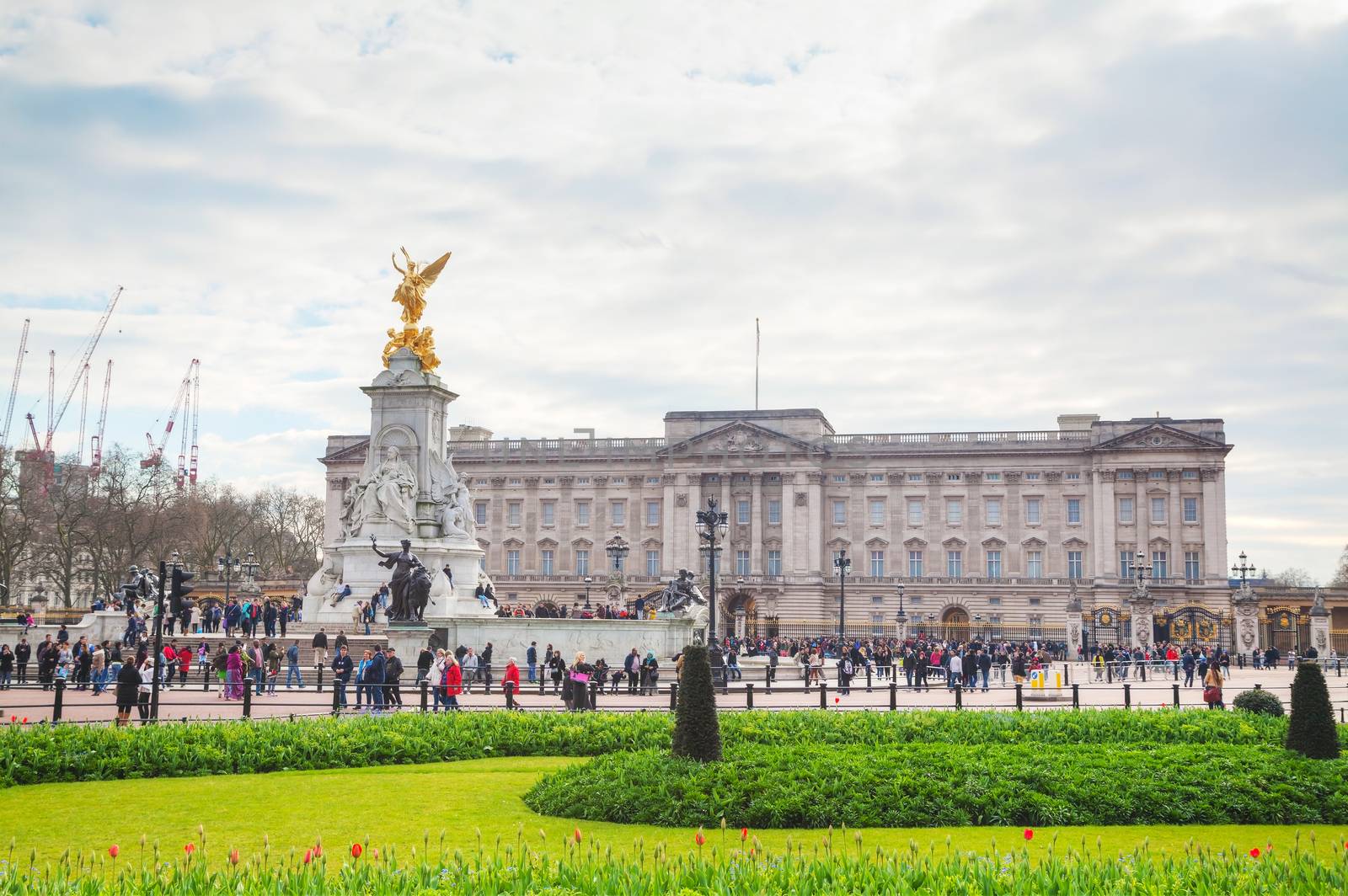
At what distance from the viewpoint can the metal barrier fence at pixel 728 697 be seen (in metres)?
23.4

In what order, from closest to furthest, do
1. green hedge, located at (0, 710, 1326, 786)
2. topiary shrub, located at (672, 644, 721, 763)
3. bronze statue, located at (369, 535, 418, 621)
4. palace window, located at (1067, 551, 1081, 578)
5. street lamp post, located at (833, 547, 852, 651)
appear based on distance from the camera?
topiary shrub, located at (672, 644, 721, 763), green hedge, located at (0, 710, 1326, 786), bronze statue, located at (369, 535, 418, 621), street lamp post, located at (833, 547, 852, 651), palace window, located at (1067, 551, 1081, 578)

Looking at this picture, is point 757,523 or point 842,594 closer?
point 842,594

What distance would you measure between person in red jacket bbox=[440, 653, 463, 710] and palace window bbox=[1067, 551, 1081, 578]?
71823 mm

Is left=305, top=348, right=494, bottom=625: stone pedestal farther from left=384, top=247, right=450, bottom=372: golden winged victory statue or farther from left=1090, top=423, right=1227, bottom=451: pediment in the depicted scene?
left=1090, top=423, right=1227, bottom=451: pediment

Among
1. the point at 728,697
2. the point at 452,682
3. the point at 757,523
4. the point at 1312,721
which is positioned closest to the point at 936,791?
the point at 1312,721

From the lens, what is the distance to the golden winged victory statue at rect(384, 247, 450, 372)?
144 feet

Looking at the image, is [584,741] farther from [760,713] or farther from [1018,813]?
[1018,813]

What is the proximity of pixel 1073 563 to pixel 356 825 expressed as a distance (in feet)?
275

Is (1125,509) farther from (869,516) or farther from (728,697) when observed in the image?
(728,697)

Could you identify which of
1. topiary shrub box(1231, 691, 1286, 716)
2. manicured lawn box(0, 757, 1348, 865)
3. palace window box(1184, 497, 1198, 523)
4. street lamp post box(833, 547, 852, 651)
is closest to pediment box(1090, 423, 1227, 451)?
palace window box(1184, 497, 1198, 523)

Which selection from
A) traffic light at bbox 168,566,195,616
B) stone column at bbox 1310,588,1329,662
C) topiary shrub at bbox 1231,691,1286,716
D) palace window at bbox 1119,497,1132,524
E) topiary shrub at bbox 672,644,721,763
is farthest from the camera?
palace window at bbox 1119,497,1132,524

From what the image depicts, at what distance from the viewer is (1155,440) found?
289 ft

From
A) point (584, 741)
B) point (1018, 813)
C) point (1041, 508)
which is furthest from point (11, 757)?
point (1041, 508)

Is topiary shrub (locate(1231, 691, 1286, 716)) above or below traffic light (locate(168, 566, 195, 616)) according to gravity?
below
